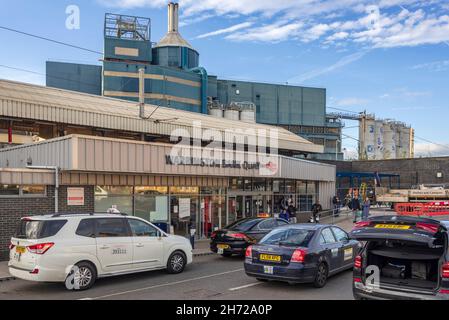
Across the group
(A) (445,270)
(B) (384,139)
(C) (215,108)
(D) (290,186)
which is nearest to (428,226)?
(A) (445,270)

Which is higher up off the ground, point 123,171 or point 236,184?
point 123,171

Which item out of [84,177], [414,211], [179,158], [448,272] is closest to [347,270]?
[448,272]

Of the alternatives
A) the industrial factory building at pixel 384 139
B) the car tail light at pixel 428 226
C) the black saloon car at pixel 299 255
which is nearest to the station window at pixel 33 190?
the black saloon car at pixel 299 255

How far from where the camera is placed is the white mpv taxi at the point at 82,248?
10109 mm

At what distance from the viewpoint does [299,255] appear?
10219 millimetres

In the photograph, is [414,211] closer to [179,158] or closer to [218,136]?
[218,136]

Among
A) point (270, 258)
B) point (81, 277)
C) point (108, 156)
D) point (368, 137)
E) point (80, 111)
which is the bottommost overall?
point (81, 277)

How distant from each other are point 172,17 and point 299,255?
213 ft

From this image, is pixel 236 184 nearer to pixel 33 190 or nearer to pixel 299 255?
pixel 33 190

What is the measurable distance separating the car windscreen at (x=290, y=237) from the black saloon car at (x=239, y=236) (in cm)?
367

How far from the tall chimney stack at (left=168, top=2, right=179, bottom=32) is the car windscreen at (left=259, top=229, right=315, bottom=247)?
6198cm

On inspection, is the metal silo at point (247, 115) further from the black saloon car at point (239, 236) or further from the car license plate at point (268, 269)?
the car license plate at point (268, 269)

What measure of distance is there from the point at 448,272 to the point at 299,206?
22205mm

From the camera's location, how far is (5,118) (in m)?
20.0
